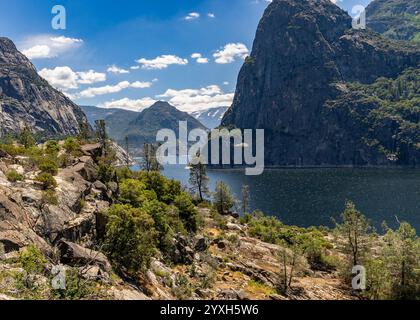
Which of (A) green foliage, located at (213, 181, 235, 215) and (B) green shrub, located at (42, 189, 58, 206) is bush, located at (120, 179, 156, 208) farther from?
(A) green foliage, located at (213, 181, 235, 215)

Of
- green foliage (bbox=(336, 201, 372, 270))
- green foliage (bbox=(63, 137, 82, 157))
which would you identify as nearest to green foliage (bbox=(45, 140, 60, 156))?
green foliage (bbox=(63, 137, 82, 157))

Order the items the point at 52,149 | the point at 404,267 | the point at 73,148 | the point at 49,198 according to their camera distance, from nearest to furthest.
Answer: the point at 49,198, the point at 404,267, the point at 52,149, the point at 73,148

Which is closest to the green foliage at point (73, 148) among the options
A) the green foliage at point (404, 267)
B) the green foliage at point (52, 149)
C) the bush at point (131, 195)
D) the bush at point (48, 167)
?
the green foliage at point (52, 149)

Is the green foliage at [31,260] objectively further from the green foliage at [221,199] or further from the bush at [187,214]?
the green foliage at [221,199]

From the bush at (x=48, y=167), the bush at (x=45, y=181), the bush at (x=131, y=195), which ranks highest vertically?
the bush at (x=48, y=167)

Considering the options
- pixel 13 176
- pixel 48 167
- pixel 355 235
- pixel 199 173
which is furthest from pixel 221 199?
pixel 13 176

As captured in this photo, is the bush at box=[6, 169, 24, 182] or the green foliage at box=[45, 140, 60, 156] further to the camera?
the green foliage at box=[45, 140, 60, 156]

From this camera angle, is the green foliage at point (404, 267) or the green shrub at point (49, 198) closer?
the green shrub at point (49, 198)

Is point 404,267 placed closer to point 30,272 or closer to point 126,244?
point 126,244

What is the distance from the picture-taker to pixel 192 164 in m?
105

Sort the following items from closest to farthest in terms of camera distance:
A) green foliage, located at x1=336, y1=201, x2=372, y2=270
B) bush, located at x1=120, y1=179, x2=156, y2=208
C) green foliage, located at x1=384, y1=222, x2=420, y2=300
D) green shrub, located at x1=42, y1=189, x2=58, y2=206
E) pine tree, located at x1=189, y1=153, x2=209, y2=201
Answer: green shrub, located at x1=42, y1=189, x2=58, y2=206 < green foliage, located at x1=384, y1=222, x2=420, y2=300 < green foliage, located at x1=336, y1=201, x2=372, y2=270 < bush, located at x1=120, y1=179, x2=156, y2=208 < pine tree, located at x1=189, y1=153, x2=209, y2=201

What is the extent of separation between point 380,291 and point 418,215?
4135 inches
